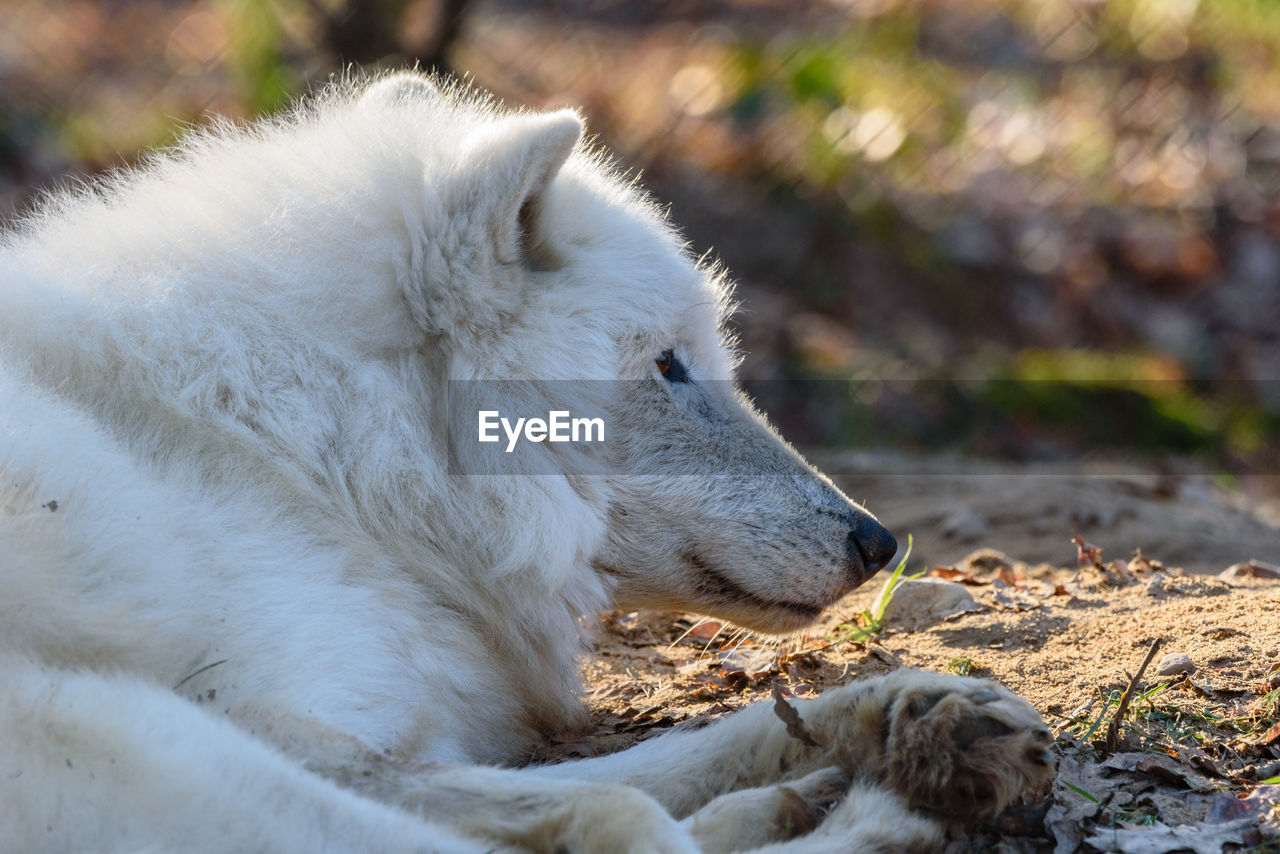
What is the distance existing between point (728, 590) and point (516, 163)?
1.25 meters

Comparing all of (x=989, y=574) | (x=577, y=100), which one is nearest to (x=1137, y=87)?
(x=577, y=100)

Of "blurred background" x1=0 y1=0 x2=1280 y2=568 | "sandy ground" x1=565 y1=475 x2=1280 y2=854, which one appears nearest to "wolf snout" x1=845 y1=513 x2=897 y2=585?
"sandy ground" x1=565 y1=475 x2=1280 y2=854

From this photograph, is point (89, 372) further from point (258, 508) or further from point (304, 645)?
point (304, 645)

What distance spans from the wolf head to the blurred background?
3.65 meters

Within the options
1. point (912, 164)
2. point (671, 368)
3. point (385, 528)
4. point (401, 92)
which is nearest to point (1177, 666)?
point (671, 368)

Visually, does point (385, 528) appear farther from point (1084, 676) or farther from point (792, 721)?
point (1084, 676)

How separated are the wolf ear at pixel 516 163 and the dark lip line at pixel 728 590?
0.93 metres

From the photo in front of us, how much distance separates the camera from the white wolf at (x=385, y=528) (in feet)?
7.44

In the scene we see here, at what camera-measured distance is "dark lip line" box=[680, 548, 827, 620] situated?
339cm

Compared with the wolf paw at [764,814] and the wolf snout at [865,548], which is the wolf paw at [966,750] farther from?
the wolf snout at [865,548]

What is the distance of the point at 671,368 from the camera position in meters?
3.52

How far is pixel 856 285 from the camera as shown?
9.62m

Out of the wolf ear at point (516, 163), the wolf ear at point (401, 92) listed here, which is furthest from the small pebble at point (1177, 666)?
the wolf ear at point (401, 92)

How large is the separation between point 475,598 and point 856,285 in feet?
22.9
